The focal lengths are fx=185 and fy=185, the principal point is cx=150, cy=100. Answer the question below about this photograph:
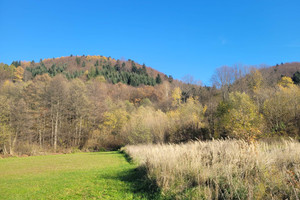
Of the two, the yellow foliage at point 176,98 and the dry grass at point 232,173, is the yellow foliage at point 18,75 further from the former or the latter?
the dry grass at point 232,173

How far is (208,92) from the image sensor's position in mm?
59750

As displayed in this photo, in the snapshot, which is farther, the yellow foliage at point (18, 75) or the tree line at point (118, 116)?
the yellow foliage at point (18, 75)

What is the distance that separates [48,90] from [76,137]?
483 inches

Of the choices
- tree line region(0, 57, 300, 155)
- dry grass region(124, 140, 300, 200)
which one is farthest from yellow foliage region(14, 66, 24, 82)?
dry grass region(124, 140, 300, 200)

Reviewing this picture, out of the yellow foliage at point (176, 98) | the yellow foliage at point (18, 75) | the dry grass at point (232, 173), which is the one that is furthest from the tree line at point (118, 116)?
the dry grass at point (232, 173)

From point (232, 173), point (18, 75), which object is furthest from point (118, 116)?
point (232, 173)

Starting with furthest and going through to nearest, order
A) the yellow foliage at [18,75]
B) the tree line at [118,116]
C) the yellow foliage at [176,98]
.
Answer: the yellow foliage at [18,75], the yellow foliage at [176,98], the tree line at [118,116]

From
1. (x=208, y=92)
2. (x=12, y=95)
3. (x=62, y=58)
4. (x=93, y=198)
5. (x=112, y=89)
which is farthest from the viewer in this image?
(x=62, y=58)

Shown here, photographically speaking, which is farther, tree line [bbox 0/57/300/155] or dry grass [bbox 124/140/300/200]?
tree line [bbox 0/57/300/155]

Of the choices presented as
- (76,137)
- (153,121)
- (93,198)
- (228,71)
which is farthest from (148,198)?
(228,71)

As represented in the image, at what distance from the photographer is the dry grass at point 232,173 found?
4711 millimetres

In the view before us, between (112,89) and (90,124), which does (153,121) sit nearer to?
(90,124)

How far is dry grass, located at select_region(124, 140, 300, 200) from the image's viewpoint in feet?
15.5

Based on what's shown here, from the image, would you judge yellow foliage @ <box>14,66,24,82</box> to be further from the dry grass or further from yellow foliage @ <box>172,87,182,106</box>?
the dry grass
